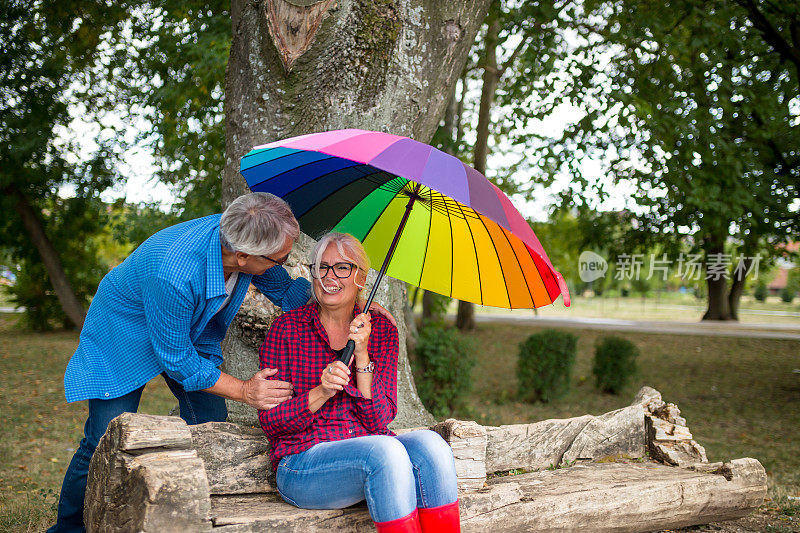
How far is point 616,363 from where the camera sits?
973 cm

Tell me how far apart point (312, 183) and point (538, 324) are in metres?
17.7

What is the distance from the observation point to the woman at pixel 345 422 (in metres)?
2.39

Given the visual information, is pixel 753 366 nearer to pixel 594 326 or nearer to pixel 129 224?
pixel 594 326

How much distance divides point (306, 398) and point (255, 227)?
733mm

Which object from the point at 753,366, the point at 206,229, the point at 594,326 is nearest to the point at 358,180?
the point at 206,229

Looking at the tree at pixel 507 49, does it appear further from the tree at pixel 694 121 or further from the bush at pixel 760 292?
the bush at pixel 760 292

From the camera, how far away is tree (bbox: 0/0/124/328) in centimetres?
959

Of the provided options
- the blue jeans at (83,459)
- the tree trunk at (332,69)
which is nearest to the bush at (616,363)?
the tree trunk at (332,69)

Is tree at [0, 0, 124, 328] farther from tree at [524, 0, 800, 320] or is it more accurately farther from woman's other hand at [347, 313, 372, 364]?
woman's other hand at [347, 313, 372, 364]

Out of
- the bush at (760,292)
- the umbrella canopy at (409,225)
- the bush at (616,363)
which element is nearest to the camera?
the umbrella canopy at (409,225)

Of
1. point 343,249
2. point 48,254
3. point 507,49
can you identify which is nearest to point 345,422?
Answer: point 343,249

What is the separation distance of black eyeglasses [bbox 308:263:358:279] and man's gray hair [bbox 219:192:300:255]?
22 cm

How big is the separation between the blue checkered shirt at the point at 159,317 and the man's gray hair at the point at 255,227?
0.10 metres

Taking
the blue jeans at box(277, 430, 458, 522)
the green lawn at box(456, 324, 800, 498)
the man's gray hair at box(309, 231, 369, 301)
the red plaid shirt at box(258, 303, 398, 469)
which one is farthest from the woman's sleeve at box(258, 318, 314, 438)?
the green lawn at box(456, 324, 800, 498)
